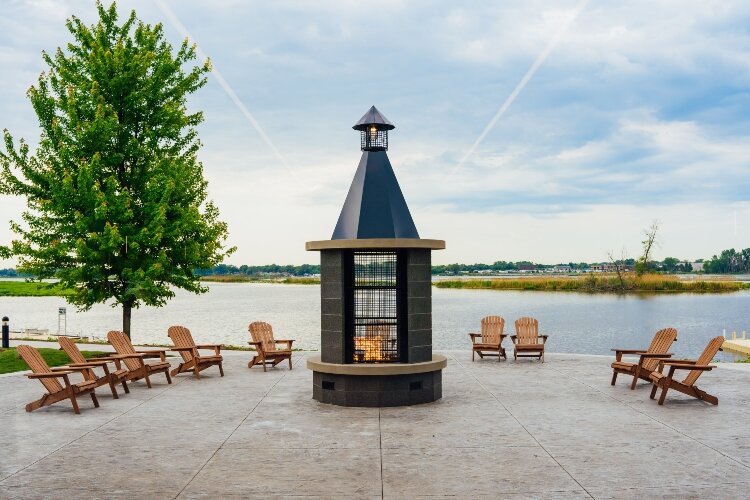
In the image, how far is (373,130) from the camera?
1138 cm

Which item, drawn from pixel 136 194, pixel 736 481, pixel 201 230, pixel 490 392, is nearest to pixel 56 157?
pixel 136 194

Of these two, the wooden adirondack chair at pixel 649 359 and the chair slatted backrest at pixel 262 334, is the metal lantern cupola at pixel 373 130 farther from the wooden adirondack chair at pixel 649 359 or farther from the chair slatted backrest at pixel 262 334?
the wooden adirondack chair at pixel 649 359

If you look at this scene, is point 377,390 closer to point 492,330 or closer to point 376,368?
point 376,368

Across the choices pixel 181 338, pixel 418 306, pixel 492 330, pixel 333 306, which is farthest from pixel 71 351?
pixel 492 330

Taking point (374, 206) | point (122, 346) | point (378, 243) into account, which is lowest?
point (122, 346)

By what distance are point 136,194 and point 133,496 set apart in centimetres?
1281

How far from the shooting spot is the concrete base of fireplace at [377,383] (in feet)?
33.4

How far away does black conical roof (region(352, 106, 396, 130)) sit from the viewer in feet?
37.0

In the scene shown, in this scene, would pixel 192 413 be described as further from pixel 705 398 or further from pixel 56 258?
pixel 56 258

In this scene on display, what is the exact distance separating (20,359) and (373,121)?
1110 cm

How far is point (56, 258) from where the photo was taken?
1753 cm

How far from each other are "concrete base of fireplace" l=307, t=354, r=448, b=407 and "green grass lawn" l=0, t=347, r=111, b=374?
856 centimetres

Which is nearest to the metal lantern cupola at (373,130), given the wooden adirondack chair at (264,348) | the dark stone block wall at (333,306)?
the dark stone block wall at (333,306)

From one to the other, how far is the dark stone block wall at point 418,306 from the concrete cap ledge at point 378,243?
0.23 m
